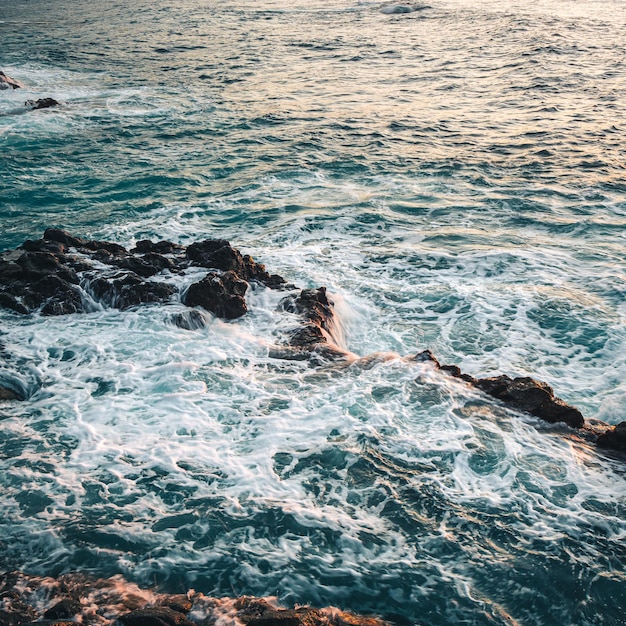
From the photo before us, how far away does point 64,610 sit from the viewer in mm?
4539

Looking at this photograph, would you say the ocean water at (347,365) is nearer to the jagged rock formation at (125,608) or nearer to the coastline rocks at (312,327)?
the jagged rock formation at (125,608)

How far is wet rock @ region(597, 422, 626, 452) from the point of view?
6.41 m

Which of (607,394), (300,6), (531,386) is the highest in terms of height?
(300,6)

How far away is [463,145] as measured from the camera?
54.1 feet

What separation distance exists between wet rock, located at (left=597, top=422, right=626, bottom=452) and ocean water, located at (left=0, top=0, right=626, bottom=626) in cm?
15

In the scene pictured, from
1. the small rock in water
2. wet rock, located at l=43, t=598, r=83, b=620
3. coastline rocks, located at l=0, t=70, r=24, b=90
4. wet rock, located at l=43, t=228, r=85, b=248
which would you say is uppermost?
the small rock in water

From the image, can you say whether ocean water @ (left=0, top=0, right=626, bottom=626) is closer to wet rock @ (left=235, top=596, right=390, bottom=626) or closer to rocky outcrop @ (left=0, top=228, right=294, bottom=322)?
wet rock @ (left=235, top=596, right=390, bottom=626)

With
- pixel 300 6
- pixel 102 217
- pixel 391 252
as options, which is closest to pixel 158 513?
pixel 391 252

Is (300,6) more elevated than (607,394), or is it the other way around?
(300,6)

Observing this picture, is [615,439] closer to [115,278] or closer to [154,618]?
[154,618]

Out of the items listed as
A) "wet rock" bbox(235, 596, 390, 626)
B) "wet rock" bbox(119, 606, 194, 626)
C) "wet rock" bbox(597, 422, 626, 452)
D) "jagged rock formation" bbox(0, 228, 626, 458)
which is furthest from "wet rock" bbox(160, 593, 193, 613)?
"wet rock" bbox(597, 422, 626, 452)

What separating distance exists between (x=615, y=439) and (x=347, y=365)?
3084 mm

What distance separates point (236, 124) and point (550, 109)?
9341 mm

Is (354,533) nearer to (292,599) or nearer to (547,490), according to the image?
(292,599)
